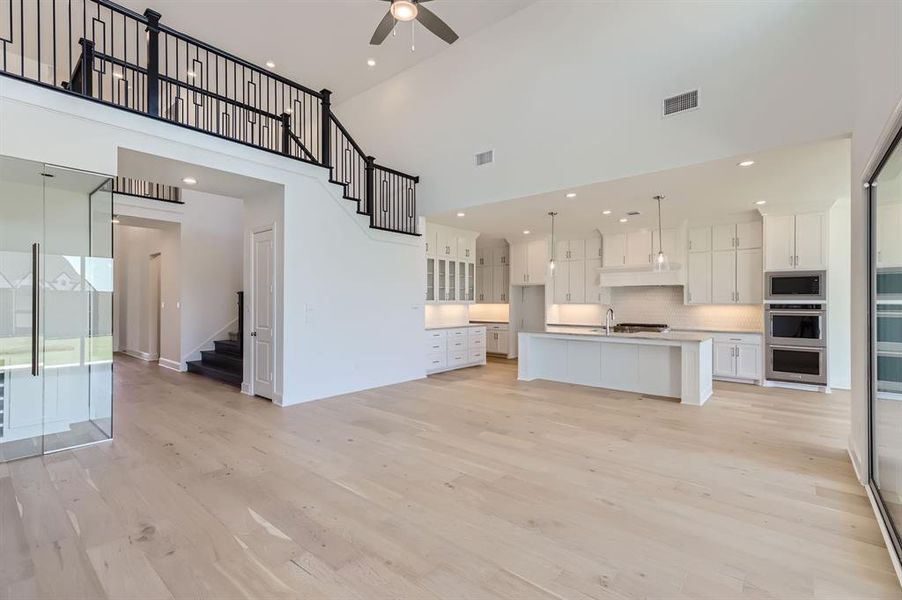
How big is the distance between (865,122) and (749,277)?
4.68 meters

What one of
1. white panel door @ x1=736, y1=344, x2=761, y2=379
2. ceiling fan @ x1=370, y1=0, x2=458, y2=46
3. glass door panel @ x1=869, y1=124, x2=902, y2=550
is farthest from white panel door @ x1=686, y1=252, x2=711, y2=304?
ceiling fan @ x1=370, y1=0, x2=458, y2=46

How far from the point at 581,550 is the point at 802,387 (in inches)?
253

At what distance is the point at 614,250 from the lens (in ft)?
28.4

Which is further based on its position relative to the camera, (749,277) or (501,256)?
(501,256)

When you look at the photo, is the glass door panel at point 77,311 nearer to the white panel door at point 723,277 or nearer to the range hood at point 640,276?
the range hood at point 640,276

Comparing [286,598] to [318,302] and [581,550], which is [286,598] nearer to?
[581,550]

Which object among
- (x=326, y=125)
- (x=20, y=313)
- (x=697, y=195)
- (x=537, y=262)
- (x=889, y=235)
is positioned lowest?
A: (x=20, y=313)

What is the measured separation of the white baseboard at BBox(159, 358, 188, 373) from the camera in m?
7.90

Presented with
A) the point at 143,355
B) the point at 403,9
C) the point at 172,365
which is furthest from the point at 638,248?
the point at 143,355

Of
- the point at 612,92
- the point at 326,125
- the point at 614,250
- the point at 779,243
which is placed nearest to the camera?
the point at 612,92

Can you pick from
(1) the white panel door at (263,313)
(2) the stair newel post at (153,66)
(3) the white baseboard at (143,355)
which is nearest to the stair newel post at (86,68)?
(2) the stair newel post at (153,66)

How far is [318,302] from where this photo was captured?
5.82 m

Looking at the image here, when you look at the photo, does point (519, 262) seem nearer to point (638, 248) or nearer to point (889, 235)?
point (638, 248)

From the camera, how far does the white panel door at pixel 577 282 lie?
9258 mm
